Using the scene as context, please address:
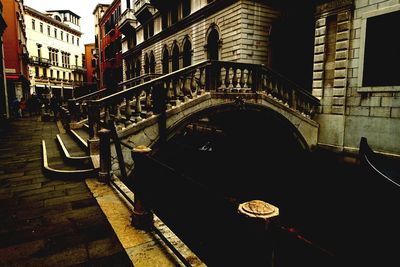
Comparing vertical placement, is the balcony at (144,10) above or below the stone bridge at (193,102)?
above

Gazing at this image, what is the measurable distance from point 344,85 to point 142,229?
8.96 m

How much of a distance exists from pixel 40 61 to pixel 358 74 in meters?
48.9

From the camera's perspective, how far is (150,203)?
373cm

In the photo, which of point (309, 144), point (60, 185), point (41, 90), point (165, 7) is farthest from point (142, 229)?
point (41, 90)

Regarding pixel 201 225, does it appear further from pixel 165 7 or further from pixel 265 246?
pixel 165 7

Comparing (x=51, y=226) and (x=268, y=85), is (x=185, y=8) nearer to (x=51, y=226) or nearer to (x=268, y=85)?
(x=268, y=85)

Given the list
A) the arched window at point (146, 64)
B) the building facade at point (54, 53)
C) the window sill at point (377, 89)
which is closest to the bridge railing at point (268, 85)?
the window sill at point (377, 89)

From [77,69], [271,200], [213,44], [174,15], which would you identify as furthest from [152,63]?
[77,69]

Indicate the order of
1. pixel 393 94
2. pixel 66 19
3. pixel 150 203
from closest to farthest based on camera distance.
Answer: pixel 150 203 → pixel 393 94 → pixel 66 19

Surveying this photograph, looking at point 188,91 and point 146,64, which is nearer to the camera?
point 188,91

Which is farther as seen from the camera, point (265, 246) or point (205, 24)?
point (205, 24)

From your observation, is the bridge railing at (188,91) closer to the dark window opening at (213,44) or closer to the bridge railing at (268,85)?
the bridge railing at (268,85)

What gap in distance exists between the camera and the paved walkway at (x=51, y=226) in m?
3.16

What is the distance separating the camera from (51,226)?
12.9 feet
